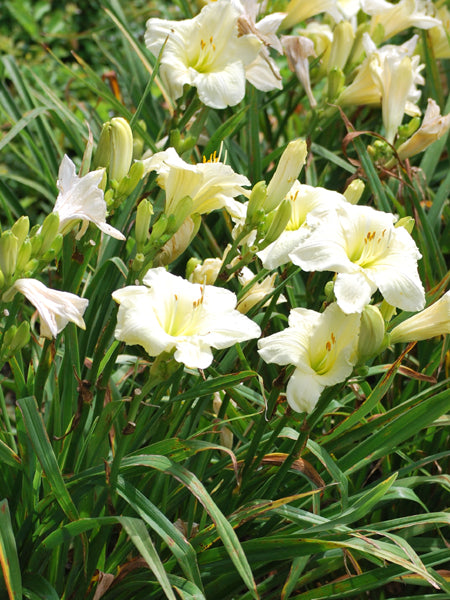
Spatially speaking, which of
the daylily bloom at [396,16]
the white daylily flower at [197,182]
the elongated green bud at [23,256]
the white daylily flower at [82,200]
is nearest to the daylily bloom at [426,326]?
the white daylily flower at [197,182]

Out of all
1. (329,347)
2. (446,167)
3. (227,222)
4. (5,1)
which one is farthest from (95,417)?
(5,1)

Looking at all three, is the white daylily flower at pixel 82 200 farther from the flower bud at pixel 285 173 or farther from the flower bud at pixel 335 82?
the flower bud at pixel 335 82

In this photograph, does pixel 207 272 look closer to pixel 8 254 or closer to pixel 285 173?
pixel 285 173

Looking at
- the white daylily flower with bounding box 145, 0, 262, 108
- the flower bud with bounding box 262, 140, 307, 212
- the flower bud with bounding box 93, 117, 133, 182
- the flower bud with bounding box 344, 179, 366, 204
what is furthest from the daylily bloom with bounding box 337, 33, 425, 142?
the flower bud with bounding box 93, 117, 133, 182

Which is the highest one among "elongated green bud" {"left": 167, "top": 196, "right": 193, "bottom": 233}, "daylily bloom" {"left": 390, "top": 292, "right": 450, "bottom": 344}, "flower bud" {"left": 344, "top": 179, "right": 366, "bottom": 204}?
"elongated green bud" {"left": 167, "top": 196, "right": 193, "bottom": 233}

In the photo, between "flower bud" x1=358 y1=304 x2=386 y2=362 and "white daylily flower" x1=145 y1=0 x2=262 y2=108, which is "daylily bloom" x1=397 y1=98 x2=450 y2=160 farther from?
"flower bud" x1=358 y1=304 x2=386 y2=362

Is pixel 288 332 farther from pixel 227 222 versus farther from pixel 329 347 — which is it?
pixel 227 222
